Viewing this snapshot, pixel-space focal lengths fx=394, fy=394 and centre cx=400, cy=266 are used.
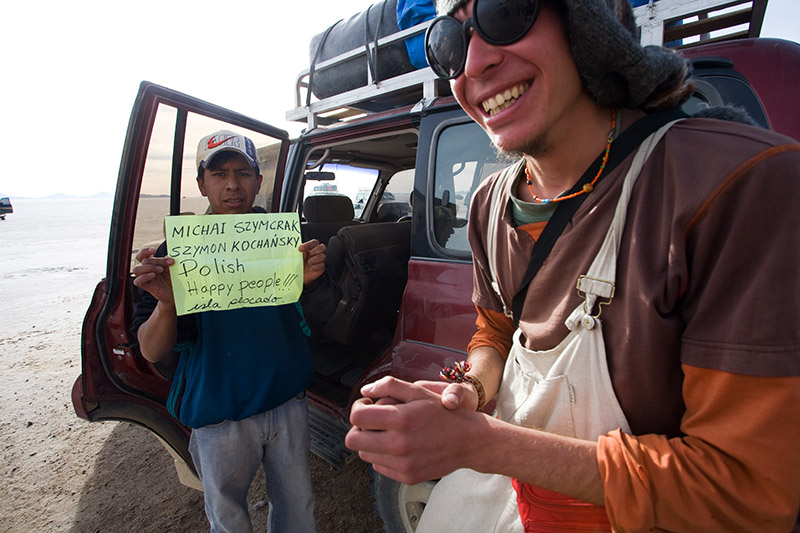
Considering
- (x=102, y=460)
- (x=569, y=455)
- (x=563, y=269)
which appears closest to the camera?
(x=569, y=455)

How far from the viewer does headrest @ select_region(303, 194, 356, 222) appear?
4.25 meters

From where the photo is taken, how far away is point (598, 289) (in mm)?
836

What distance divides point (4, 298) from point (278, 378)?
9.31 meters

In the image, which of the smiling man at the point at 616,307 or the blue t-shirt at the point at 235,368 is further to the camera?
the blue t-shirt at the point at 235,368

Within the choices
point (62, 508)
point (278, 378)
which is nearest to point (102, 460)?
point (62, 508)

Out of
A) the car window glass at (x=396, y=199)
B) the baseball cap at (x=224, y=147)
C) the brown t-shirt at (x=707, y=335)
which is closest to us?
the brown t-shirt at (x=707, y=335)

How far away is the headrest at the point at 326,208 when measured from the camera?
425 centimetres

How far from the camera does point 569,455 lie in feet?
2.59

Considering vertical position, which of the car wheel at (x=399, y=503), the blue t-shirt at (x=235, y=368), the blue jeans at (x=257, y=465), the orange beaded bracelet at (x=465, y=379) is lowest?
the car wheel at (x=399, y=503)

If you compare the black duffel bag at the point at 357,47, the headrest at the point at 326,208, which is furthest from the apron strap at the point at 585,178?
the headrest at the point at 326,208

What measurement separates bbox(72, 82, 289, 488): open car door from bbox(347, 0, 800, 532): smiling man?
1499 mm

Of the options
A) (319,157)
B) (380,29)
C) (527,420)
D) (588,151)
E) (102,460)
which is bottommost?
(102,460)

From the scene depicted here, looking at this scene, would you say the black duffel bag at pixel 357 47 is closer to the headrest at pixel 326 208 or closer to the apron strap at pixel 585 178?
the apron strap at pixel 585 178

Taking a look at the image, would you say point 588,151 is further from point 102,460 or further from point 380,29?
point 102,460
